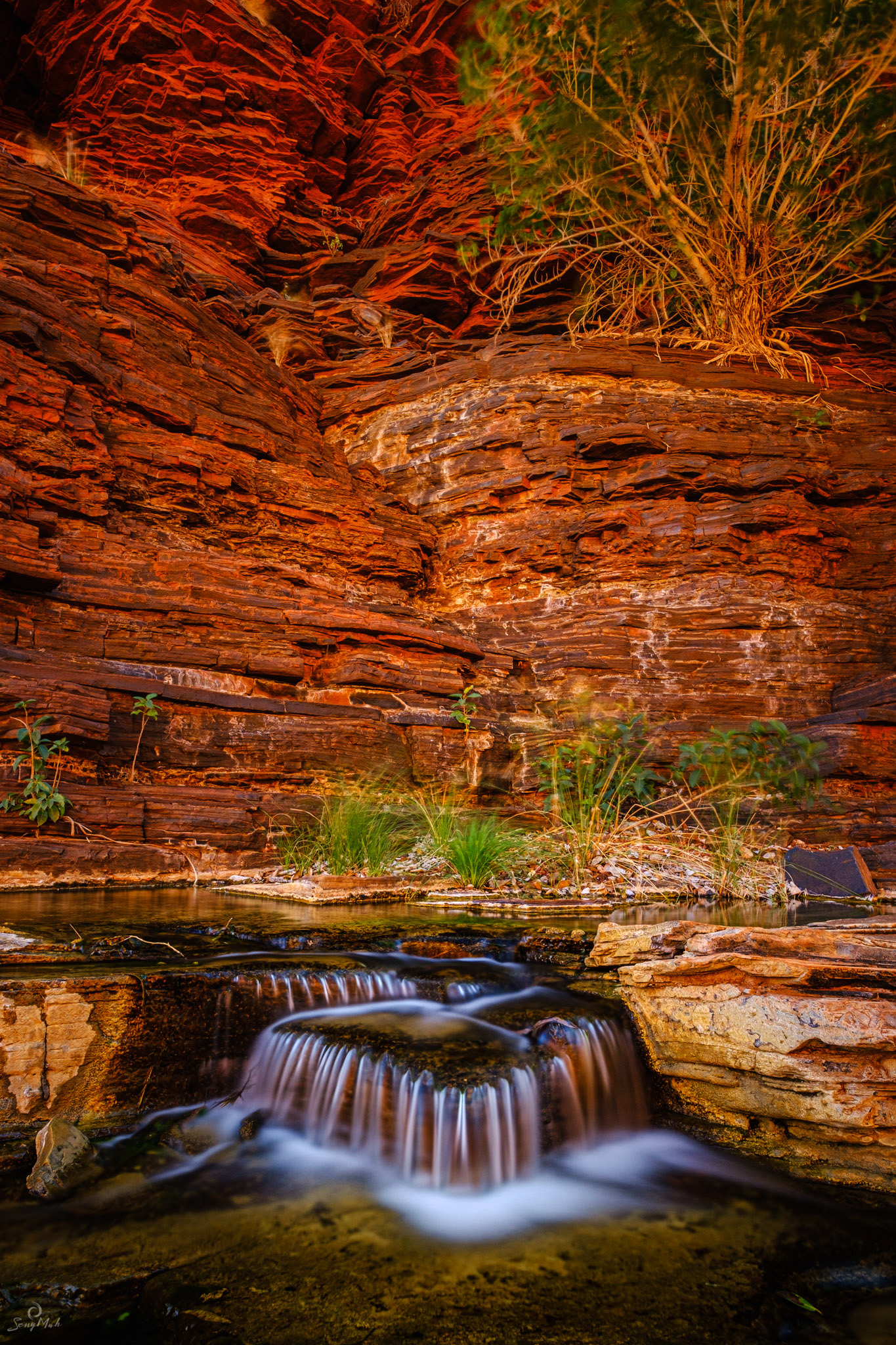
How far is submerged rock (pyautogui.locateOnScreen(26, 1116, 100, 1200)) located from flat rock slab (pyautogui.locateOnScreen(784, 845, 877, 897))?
21.1 ft

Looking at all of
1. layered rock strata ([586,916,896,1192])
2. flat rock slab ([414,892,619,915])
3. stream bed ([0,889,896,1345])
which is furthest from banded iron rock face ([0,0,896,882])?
layered rock strata ([586,916,896,1192])

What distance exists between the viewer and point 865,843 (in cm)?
757

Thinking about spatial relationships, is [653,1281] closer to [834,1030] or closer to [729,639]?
[834,1030]

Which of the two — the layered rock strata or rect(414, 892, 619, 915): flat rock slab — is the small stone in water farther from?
rect(414, 892, 619, 915): flat rock slab

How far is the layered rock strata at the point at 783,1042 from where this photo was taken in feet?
7.93

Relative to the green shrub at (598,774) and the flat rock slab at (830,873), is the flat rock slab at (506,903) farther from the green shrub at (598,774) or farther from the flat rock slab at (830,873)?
the flat rock slab at (830,873)

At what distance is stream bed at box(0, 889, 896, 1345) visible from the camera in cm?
175

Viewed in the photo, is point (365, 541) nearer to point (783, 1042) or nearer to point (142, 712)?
point (142, 712)

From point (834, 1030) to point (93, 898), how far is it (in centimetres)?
476

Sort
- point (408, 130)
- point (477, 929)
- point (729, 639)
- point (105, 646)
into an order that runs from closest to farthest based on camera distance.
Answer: point (477, 929)
point (105, 646)
point (729, 639)
point (408, 130)

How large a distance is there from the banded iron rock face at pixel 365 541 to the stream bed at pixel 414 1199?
3.76 m

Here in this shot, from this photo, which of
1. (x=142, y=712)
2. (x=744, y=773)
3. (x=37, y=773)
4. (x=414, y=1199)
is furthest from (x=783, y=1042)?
(x=142, y=712)

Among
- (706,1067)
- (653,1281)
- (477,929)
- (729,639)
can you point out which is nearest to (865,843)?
(729,639)

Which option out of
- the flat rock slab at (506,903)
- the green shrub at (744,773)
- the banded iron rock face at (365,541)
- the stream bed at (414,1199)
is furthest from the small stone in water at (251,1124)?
the green shrub at (744,773)
